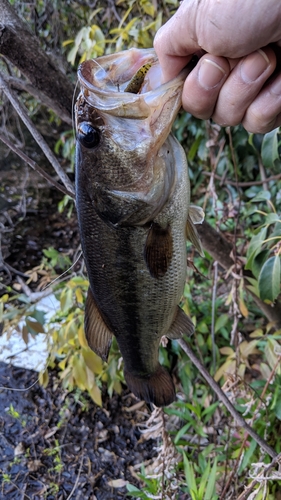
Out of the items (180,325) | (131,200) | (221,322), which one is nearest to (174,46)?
(131,200)

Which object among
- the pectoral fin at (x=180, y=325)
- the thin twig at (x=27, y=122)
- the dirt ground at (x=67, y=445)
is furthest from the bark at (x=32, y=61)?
the dirt ground at (x=67, y=445)

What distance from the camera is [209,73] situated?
3.01 feet

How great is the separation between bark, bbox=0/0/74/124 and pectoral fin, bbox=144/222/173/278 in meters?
0.80

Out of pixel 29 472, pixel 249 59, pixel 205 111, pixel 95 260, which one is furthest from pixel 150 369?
pixel 29 472

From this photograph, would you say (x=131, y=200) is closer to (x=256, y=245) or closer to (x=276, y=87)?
(x=276, y=87)

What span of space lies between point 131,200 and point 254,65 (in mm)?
453

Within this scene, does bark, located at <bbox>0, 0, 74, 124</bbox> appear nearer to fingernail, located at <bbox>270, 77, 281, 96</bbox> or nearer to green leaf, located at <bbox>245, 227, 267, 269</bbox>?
fingernail, located at <bbox>270, 77, 281, 96</bbox>

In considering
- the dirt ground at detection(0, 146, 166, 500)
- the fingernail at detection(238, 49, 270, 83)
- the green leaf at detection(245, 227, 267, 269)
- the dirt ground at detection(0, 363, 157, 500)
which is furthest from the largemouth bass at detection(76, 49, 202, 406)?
the dirt ground at detection(0, 363, 157, 500)

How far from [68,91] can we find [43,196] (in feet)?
16.0

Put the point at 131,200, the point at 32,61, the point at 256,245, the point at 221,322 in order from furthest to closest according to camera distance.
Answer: the point at 221,322 < the point at 256,245 < the point at 32,61 < the point at 131,200

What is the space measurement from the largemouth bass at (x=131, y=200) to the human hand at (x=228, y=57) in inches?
2.3

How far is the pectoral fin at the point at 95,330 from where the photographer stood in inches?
48.5

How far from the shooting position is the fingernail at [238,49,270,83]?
89 cm

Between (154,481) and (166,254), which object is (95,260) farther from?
(154,481)
